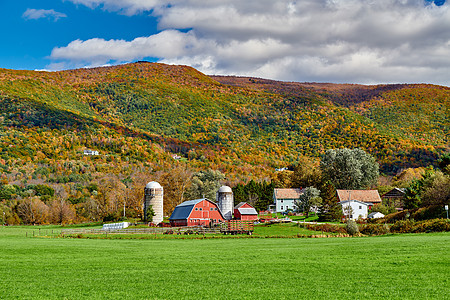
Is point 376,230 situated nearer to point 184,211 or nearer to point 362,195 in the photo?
point 184,211

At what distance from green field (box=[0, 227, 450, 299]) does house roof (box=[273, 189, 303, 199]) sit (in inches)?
3465

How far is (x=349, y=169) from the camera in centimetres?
10950

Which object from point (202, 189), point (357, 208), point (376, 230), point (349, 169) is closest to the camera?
point (376, 230)

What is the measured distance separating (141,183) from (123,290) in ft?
360

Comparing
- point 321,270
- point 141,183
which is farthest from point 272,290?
point 141,183

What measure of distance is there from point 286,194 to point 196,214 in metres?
37.7

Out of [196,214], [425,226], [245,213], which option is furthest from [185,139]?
[425,226]

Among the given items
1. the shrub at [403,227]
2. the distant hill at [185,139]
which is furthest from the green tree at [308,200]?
the distant hill at [185,139]

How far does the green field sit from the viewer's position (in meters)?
13.6

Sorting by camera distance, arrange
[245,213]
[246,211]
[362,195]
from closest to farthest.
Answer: [245,213] → [246,211] → [362,195]

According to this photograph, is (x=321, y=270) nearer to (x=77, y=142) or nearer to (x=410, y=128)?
(x=77, y=142)

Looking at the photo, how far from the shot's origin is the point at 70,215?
10469 cm

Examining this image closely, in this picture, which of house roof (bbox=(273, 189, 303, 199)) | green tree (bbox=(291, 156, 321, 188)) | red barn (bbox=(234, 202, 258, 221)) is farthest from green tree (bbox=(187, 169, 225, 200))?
green tree (bbox=(291, 156, 321, 188))

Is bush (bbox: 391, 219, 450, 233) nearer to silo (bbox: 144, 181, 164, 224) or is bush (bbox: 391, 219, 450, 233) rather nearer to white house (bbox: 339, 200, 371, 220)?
white house (bbox: 339, 200, 371, 220)
